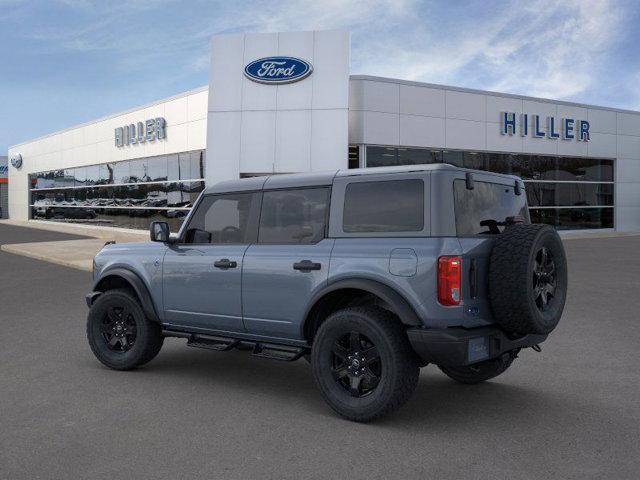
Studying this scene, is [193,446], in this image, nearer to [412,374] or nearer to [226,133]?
[412,374]

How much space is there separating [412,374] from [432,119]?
21913 millimetres

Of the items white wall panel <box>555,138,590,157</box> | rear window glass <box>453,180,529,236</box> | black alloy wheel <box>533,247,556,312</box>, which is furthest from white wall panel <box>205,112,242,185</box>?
black alloy wheel <box>533,247,556,312</box>

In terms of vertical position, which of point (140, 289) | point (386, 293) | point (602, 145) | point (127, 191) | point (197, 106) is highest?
point (197, 106)

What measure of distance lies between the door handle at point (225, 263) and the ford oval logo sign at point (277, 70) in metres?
17.2

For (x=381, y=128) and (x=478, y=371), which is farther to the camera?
(x=381, y=128)

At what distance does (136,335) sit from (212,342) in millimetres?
946

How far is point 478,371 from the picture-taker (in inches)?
230

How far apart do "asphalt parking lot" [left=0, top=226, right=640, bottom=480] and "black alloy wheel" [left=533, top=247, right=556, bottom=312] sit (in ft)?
2.82

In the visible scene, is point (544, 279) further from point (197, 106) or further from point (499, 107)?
point (499, 107)

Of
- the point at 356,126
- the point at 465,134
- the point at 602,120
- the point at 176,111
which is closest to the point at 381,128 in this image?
the point at 356,126

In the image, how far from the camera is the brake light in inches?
180

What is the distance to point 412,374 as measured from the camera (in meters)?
4.77

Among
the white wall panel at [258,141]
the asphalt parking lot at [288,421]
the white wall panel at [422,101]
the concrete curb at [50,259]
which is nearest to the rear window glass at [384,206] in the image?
the asphalt parking lot at [288,421]

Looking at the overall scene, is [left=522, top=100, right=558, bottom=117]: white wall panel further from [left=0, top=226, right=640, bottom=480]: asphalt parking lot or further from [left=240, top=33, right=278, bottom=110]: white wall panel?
[left=0, top=226, right=640, bottom=480]: asphalt parking lot
